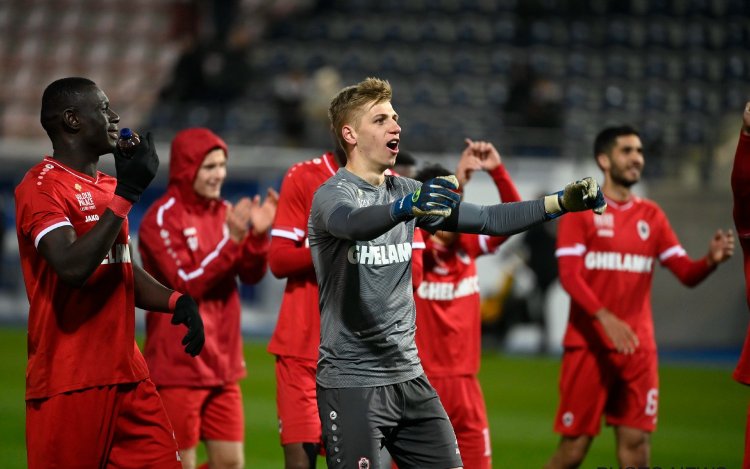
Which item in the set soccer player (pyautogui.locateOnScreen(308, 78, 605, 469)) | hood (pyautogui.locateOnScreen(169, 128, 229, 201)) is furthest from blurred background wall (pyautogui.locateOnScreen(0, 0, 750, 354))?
soccer player (pyautogui.locateOnScreen(308, 78, 605, 469))

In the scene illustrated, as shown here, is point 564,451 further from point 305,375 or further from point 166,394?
point 166,394

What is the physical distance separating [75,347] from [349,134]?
1.51 metres

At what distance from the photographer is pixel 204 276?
601 centimetres

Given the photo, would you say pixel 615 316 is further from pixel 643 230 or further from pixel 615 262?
pixel 643 230

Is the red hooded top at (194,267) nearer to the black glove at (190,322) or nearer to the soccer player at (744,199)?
the black glove at (190,322)

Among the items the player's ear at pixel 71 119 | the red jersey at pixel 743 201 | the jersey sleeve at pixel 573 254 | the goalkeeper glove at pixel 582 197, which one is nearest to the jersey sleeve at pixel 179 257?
the player's ear at pixel 71 119

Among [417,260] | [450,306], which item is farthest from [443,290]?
[417,260]

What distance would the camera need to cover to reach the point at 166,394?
6051 mm

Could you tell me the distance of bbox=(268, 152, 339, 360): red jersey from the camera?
5.47 m

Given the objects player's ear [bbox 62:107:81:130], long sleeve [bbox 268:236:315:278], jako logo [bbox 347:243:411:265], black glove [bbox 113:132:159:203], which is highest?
player's ear [bbox 62:107:81:130]

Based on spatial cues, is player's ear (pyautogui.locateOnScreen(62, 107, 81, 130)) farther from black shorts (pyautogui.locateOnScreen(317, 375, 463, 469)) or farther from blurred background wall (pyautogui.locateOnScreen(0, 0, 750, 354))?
blurred background wall (pyautogui.locateOnScreen(0, 0, 750, 354))

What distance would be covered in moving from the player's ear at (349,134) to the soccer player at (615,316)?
2677 millimetres

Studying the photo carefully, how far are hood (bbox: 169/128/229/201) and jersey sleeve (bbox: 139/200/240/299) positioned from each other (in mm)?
215

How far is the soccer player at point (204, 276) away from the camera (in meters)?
6.02
